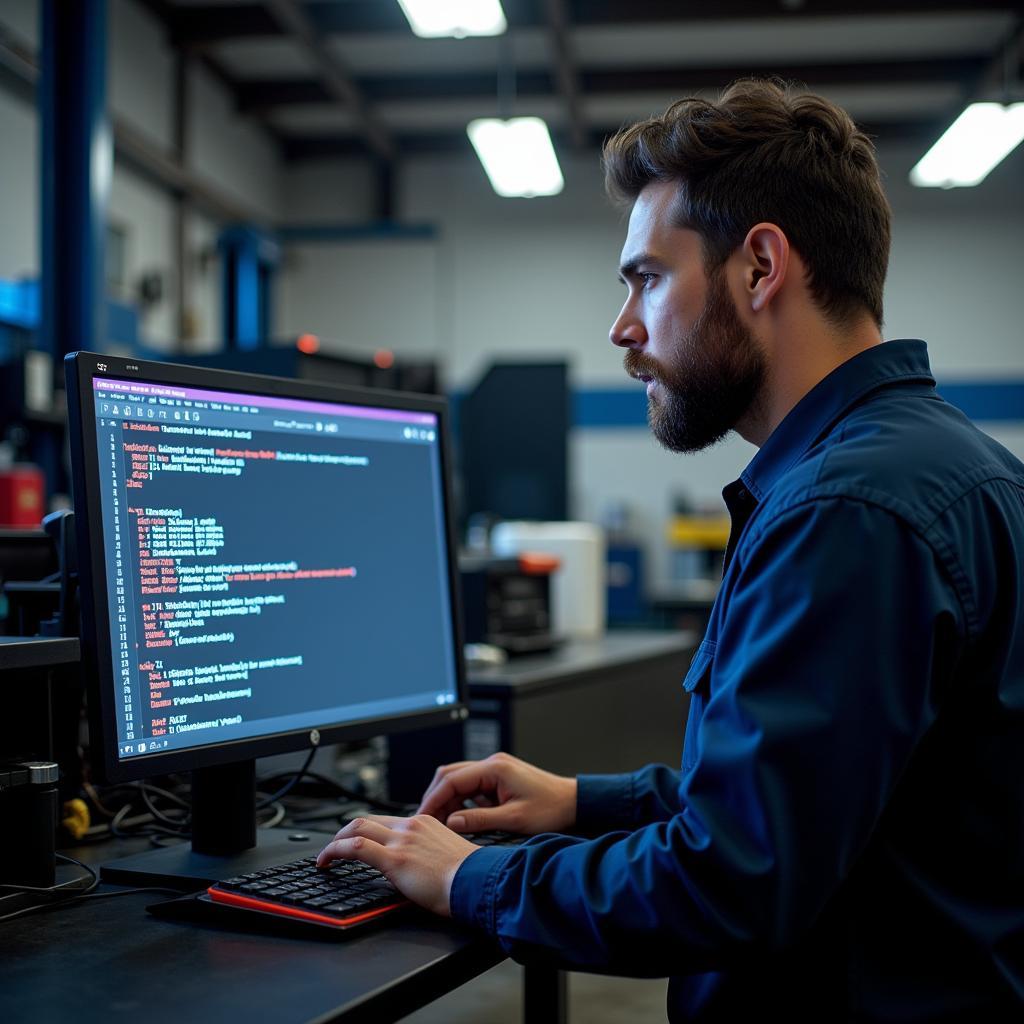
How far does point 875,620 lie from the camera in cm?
73

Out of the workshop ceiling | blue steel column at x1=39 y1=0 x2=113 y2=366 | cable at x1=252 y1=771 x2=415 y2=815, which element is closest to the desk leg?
cable at x1=252 y1=771 x2=415 y2=815

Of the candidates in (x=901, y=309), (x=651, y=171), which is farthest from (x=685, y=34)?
(x=651, y=171)

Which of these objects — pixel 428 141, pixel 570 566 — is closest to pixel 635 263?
pixel 570 566

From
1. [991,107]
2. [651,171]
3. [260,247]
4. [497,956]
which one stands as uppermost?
[991,107]

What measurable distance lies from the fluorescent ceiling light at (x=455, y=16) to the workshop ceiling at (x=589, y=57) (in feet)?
4.45

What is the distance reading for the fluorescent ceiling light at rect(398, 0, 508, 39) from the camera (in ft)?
12.3

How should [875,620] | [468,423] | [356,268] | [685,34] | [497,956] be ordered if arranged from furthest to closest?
[356,268] < [685,34] < [468,423] < [497,956] < [875,620]

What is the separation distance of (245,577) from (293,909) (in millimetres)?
288

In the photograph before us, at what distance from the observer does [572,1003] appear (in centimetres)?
254

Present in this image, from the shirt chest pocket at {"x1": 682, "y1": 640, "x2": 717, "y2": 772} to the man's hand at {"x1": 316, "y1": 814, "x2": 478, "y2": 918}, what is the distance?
0.19 metres

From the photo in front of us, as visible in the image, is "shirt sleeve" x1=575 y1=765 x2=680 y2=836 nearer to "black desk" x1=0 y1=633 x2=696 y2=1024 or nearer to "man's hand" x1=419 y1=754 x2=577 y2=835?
"man's hand" x1=419 y1=754 x2=577 y2=835

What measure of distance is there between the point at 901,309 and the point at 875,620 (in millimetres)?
6846

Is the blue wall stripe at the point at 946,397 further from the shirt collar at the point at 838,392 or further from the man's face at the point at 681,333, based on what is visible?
the shirt collar at the point at 838,392

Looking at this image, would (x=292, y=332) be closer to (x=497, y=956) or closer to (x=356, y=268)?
(x=356, y=268)
